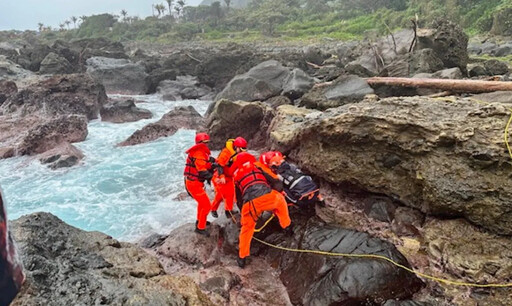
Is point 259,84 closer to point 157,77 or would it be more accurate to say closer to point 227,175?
point 227,175

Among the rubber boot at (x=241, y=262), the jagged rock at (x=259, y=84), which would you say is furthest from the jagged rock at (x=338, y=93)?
the rubber boot at (x=241, y=262)

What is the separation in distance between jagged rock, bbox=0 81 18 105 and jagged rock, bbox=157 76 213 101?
26.1 feet

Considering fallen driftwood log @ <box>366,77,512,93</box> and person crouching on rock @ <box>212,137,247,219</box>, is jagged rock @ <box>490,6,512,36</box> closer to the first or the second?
fallen driftwood log @ <box>366,77,512,93</box>

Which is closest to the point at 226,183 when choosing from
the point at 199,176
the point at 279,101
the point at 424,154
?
the point at 199,176

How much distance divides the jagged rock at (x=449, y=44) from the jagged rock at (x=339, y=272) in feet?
34.7

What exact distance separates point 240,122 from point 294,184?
18.4 ft

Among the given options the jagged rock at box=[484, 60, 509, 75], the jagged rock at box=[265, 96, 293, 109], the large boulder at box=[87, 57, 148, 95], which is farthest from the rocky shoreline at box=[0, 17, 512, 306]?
the large boulder at box=[87, 57, 148, 95]

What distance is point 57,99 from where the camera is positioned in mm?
16516

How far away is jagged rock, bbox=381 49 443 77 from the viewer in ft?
38.9

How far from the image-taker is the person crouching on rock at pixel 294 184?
577 centimetres

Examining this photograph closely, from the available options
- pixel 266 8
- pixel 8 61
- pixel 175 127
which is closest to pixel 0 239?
pixel 175 127

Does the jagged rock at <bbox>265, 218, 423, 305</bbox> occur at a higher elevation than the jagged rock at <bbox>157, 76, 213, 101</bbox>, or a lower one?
higher

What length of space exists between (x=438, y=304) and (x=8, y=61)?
30.1 metres

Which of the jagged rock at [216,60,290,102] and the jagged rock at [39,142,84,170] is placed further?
the jagged rock at [216,60,290,102]
